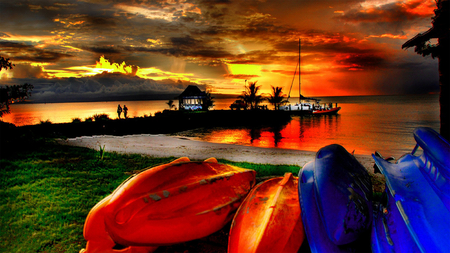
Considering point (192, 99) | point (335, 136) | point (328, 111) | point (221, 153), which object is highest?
point (192, 99)

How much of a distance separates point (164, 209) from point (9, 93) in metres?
7.49

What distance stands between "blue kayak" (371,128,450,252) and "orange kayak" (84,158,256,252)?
26.5 inches

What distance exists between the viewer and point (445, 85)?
12.3 ft

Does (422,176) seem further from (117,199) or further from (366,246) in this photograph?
(117,199)

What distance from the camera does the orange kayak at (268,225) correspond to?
913 mm

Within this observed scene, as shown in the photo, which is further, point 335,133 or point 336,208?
point 335,133

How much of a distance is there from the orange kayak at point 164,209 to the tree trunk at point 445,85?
14.1 ft

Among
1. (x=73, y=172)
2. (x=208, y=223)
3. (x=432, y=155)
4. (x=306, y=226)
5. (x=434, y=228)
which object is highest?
(x=432, y=155)

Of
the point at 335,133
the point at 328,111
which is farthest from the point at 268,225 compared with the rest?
the point at 328,111

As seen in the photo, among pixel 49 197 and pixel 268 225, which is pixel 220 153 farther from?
pixel 268 225

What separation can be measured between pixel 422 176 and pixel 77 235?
2.39 meters

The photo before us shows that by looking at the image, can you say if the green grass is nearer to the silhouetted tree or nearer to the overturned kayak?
the overturned kayak

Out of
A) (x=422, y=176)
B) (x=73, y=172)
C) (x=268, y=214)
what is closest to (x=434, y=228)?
(x=422, y=176)

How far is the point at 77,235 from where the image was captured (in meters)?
1.97
